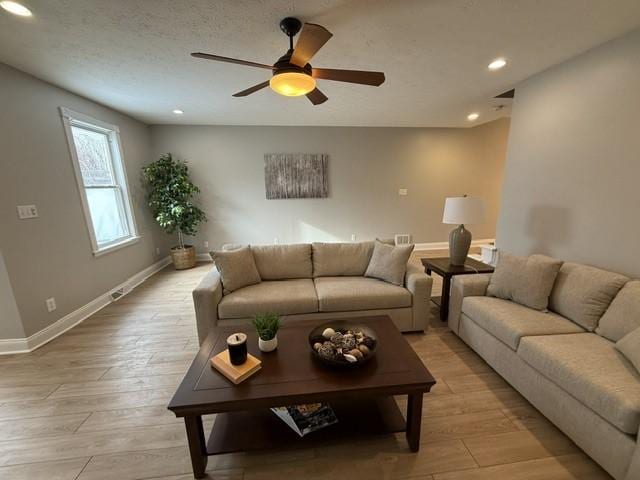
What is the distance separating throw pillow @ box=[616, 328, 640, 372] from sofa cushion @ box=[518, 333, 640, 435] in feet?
0.15

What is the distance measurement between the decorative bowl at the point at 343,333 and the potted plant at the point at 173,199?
359 centimetres

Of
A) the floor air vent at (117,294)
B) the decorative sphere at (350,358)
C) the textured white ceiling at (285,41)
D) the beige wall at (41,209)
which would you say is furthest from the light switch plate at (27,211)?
the decorative sphere at (350,358)

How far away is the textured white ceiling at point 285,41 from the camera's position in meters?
1.68

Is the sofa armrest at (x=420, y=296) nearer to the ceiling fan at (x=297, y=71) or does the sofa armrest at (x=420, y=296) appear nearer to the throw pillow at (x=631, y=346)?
the throw pillow at (x=631, y=346)

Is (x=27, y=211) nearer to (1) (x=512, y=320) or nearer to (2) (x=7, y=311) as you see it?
(2) (x=7, y=311)

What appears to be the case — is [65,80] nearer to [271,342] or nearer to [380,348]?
[271,342]

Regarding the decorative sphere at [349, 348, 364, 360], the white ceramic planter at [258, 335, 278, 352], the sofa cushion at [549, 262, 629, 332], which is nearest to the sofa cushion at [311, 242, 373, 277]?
the white ceramic planter at [258, 335, 278, 352]

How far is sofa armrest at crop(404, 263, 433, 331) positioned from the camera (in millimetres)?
2426

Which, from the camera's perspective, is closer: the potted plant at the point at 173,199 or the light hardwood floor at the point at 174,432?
the light hardwood floor at the point at 174,432

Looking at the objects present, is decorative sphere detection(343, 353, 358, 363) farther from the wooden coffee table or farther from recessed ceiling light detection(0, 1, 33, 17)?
recessed ceiling light detection(0, 1, 33, 17)

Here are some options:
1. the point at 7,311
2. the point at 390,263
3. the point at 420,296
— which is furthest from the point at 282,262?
the point at 7,311

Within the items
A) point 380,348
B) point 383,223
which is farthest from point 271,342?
point 383,223

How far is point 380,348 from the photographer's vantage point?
1.60 metres

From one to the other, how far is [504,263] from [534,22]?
5.82 ft
